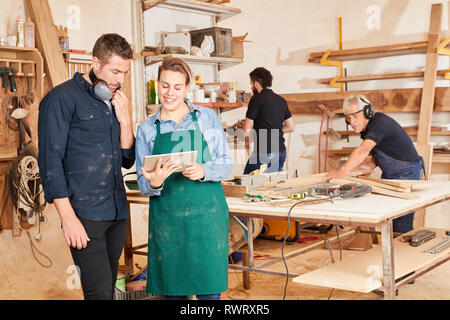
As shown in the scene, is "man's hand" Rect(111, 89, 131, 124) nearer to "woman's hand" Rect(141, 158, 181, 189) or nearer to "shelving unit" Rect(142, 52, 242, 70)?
"woman's hand" Rect(141, 158, 181, 189)

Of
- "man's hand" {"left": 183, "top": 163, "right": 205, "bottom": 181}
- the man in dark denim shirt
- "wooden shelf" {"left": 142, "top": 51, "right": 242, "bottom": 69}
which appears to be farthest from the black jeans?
"wooden shelf" {"left": 142, "top": 51, "right": 242, "bottom": 69}

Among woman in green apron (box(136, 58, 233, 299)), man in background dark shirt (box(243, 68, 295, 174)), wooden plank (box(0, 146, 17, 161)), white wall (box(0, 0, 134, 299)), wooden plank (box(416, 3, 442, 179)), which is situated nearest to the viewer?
woman in green apron (box(136, 58, 233, 299))

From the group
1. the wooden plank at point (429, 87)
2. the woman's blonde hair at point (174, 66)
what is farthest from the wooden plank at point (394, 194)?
the wooden plank at point (429, 87)

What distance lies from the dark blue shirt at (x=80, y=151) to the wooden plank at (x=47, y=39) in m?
2.31

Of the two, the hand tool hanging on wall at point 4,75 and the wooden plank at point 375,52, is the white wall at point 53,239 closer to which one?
the hand tool hanging on wall at point 4,75

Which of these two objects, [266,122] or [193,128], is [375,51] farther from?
[193,128]

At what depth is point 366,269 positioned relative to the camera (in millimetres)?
2891

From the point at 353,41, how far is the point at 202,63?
5.80ft

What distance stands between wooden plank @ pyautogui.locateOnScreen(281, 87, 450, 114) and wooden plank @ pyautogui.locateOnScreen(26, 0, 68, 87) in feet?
9.88

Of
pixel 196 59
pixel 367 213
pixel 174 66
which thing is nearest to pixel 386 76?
pixel 196 59

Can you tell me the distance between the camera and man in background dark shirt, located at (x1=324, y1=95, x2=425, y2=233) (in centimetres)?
416

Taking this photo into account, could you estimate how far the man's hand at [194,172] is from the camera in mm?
2283

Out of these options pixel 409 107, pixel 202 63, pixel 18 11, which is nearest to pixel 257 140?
pixel 202 63

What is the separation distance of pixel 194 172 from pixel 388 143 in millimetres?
2431
